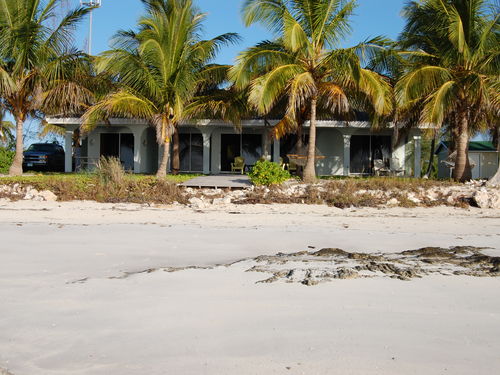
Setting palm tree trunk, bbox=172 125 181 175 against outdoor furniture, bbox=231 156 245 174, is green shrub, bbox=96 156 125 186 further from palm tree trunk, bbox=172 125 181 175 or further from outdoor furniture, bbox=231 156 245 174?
outdoor furniture, bbox=231 156 245 174

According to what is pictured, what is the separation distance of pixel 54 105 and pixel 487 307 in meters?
17.8

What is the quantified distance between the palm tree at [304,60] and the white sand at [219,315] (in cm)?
780

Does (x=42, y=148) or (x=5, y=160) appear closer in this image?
(x=5, y=160)

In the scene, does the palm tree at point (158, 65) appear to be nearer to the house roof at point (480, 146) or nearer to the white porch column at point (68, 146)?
the white porch column at point (68, 146)

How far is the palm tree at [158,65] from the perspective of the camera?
16875 millimetres

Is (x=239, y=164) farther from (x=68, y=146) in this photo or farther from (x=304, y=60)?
(x=68, y=146)

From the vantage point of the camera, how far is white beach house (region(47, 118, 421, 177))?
21.2 metres

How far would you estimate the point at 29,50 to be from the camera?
17891 mm

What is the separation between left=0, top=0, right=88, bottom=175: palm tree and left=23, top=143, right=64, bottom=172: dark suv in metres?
6.97

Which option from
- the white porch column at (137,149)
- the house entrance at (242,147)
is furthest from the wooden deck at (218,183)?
the white porch column at (137,149)

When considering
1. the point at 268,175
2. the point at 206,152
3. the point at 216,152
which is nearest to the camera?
the point at 268,175

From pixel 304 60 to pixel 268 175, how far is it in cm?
400

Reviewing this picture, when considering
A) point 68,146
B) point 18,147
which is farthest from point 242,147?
point 18,147

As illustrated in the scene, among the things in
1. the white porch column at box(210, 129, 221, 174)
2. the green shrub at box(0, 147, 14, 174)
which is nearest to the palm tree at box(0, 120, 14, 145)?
the green shrub at box(0, 147, 14, 174)
